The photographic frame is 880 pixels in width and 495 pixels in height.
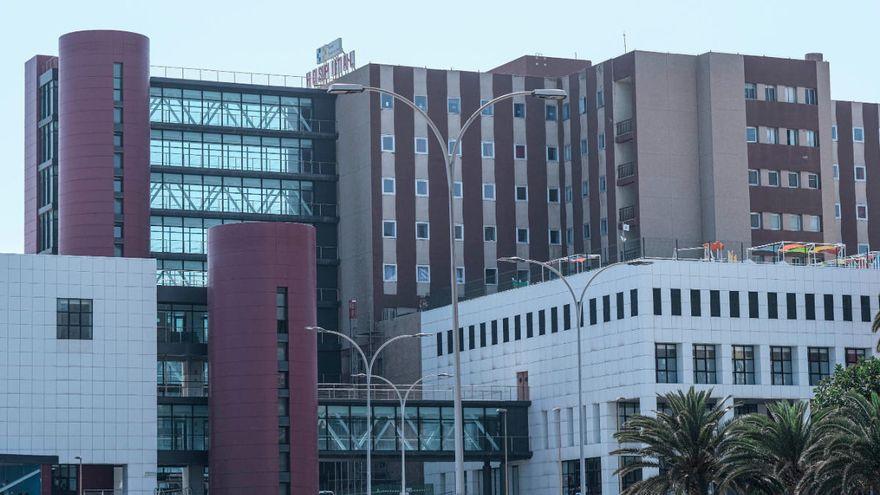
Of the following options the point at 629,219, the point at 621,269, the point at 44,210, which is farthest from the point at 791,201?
the point at 44,210

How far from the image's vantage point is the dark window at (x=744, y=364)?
12494cm

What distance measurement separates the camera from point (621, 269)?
413 ft

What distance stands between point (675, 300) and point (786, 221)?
2596 cm

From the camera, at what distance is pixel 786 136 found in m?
147

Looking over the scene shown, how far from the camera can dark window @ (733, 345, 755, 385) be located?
124938mm

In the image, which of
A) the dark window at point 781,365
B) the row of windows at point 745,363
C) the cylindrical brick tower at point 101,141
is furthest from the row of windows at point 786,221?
the cylindrical brick tower at point 101,141

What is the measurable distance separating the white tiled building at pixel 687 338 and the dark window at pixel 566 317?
0.11 metres

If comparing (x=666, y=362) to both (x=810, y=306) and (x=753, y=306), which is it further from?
(x=810, y=306)

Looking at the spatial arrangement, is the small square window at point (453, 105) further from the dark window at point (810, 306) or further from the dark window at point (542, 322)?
the dark window at point (810, 306)

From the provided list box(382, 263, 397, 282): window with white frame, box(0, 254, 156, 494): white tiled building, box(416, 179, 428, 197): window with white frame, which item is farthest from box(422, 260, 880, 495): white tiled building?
box(0, 254, 156, 494): white tiled building

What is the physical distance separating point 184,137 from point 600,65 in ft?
120

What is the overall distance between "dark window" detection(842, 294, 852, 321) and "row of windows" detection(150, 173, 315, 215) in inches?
2048

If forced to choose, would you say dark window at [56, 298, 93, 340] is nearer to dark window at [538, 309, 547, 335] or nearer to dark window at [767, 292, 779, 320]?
dark window at [538, 309, 547, 335]

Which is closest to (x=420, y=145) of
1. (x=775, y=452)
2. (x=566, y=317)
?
(x=566, y=317)
